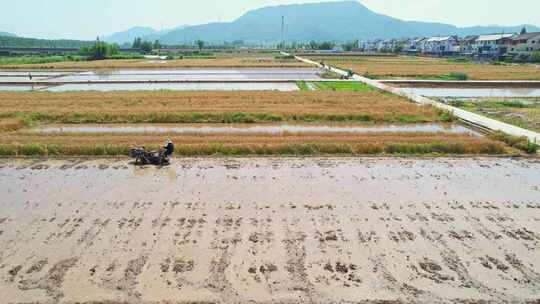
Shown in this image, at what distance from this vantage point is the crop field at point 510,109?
18.9 meters

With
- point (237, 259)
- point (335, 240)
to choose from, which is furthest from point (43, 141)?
point (335, 240)

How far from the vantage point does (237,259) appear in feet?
24.0

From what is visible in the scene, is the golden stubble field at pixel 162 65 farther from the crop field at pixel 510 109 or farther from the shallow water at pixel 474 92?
the crop field at pixel 510 109

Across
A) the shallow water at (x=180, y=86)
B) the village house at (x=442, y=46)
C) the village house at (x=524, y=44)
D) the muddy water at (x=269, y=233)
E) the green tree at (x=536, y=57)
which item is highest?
the village house at (x=442, y=46)

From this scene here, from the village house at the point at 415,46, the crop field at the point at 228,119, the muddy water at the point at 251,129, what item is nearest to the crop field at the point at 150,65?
the crop field at the point at 228,119

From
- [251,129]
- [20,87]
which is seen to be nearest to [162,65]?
[20,87]

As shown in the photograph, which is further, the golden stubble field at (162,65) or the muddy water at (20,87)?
the golden stubble field at (162,65)

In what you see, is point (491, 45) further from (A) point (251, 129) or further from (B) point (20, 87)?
(B) point (20, 87)

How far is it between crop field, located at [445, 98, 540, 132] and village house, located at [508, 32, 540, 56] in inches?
2366

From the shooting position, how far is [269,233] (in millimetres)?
8312

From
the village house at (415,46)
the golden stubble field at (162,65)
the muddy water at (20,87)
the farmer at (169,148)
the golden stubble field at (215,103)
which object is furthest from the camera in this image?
the village house at (415,46)

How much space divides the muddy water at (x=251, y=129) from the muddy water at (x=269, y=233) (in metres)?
4.44

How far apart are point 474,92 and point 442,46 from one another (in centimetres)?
8849

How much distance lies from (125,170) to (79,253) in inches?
201
